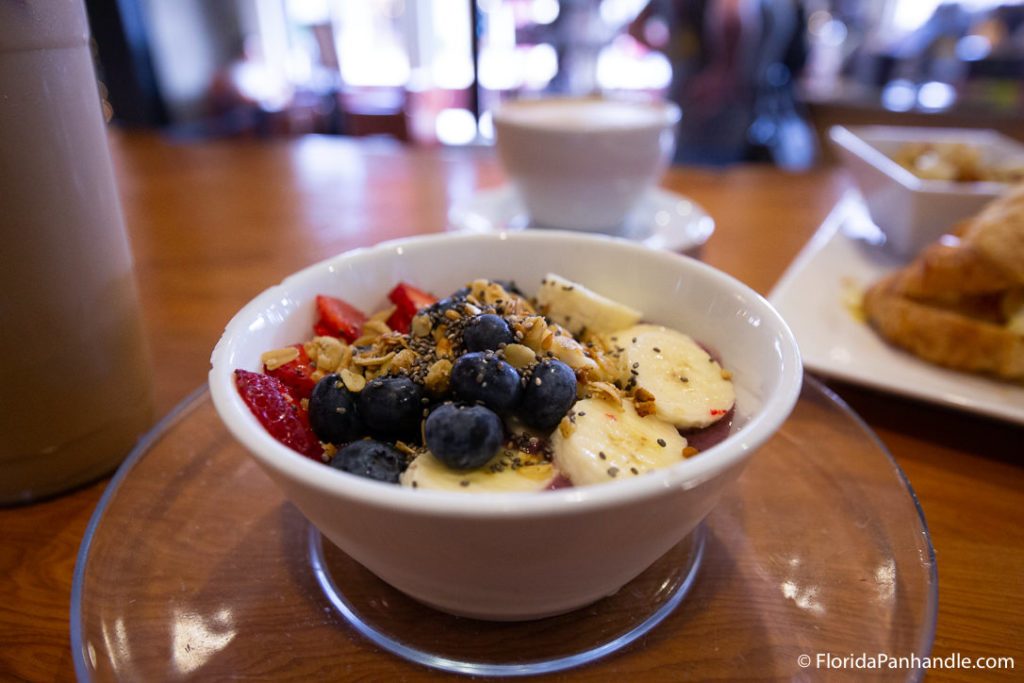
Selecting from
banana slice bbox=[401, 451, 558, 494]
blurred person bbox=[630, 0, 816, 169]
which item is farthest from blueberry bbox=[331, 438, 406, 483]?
blurred person bbox=[630, 0, 816, 169]

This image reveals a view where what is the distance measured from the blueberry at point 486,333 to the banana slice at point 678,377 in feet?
0.56

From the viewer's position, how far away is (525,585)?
0.56m

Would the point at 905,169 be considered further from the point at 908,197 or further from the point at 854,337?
the point at 854,337

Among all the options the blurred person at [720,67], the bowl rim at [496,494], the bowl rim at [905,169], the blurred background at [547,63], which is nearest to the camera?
the bowl rim at [496,494]

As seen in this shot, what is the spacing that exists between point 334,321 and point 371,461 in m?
0.27

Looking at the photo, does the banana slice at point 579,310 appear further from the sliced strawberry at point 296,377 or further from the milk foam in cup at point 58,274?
the milk foam in cup at point 58,274

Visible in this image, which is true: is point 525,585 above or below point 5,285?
below

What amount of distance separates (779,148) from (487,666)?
435 centimetres

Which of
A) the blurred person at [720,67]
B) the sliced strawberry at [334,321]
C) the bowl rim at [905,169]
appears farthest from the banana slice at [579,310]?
the blurred person at [720,67]

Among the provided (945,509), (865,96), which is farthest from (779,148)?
(945,509)

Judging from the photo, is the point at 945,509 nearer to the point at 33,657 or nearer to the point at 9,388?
the point at 33,657

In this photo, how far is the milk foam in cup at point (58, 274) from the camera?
684 millimetres

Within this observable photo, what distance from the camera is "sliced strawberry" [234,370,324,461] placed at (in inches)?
25.3

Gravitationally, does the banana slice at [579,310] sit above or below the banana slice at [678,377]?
above
